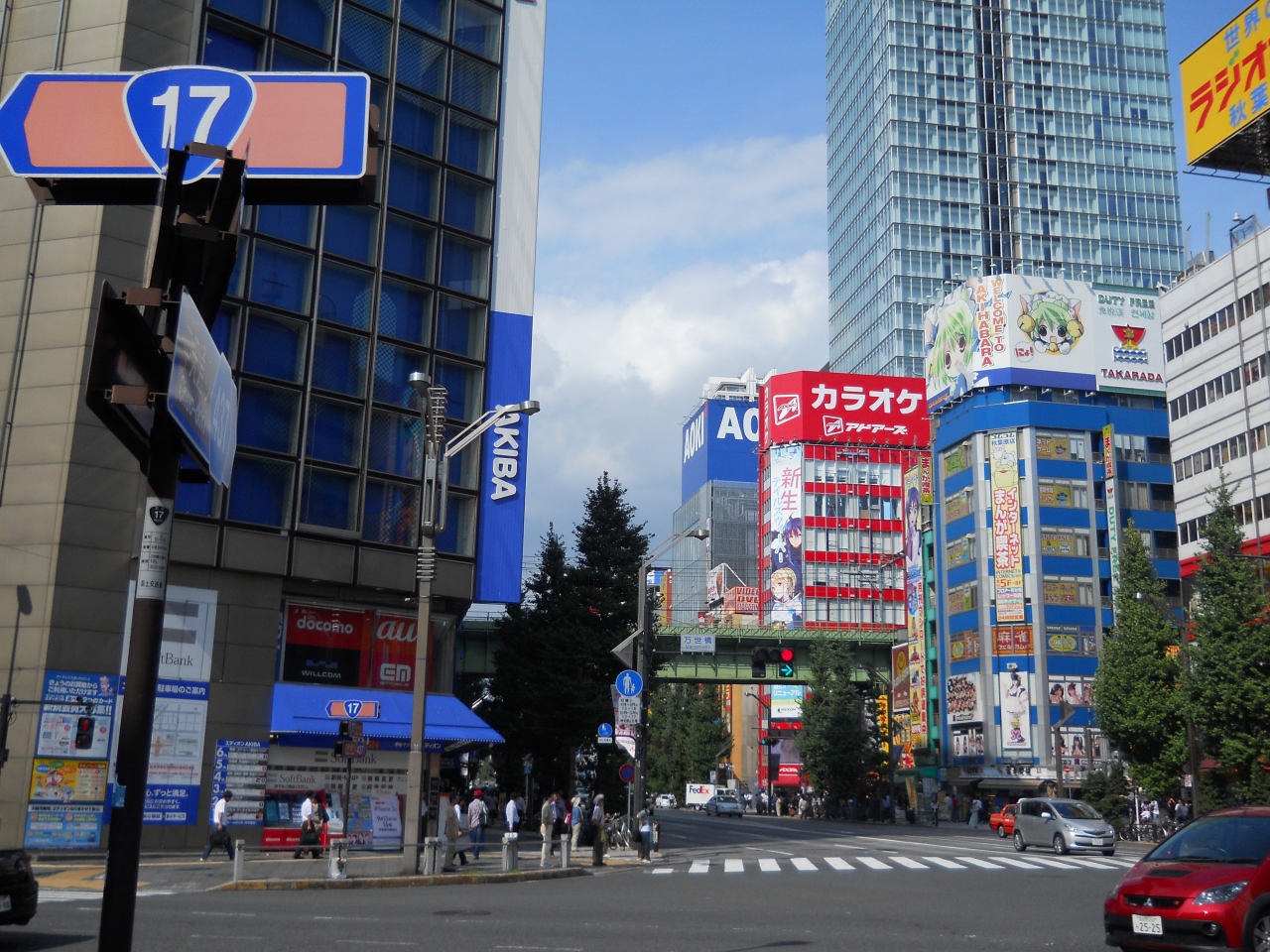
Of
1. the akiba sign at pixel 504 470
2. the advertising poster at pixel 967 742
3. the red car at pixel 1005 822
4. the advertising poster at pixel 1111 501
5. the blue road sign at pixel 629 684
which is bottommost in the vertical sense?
the red car at pixel 1005 822

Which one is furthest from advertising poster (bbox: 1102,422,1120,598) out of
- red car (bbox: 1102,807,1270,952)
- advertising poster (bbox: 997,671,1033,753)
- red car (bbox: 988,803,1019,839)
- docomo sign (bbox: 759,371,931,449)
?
red car (bbox: 1102,807,1270,952)

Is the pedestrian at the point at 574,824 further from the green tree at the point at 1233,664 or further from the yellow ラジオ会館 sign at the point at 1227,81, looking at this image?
the yellow ラジオ会館 sign at the point at 1227,81

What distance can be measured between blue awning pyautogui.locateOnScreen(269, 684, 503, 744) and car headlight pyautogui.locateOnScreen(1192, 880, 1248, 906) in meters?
27.4

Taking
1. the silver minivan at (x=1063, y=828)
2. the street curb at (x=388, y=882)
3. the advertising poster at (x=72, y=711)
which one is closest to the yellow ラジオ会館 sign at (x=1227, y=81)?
the silver minivan at (x=1063, y=828)

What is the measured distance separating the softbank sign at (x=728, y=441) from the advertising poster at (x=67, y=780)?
126m

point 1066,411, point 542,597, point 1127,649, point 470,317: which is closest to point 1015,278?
point 1066,411

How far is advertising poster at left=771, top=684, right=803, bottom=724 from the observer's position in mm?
118250

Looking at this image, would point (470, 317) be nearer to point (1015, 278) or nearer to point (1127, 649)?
point (1127, 649)

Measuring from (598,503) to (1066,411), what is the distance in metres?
44.9

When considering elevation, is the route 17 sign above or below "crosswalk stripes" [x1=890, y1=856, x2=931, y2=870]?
above

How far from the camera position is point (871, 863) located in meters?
31.6

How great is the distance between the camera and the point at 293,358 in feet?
123

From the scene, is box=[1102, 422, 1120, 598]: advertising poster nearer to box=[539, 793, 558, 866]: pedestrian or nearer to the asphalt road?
the asphalt road

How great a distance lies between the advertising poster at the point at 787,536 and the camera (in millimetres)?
121062
